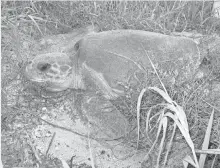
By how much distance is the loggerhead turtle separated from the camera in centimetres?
171

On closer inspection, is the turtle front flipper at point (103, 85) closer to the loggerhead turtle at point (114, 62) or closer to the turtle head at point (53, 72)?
the loggerhead turtle at point (114, 62)

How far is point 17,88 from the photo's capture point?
72.7 inches

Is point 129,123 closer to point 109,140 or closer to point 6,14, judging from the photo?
point 109,140

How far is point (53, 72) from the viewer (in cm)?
181

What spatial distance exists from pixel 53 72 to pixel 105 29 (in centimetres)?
58

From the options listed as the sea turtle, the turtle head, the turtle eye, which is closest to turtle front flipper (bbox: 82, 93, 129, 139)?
the sea turtle

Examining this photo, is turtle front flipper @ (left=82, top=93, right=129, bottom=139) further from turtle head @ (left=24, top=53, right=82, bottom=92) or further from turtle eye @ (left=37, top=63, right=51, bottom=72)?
turtle eye @ (left=37, top=63, right=51, bottom=72)

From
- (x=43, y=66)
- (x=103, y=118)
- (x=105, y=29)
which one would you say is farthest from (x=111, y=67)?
(x=105, y=29)

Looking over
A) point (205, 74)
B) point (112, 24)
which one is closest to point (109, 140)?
point (205, 74)

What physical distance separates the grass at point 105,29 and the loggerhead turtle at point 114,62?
104mm

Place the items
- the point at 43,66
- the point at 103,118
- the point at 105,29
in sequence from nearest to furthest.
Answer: the point at 103,118
the point at 43,66
the point at 105,29

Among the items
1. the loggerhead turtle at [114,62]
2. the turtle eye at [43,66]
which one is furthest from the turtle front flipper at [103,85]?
the turtle eye at [43,66]

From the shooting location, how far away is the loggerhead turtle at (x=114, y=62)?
1708 millimetres

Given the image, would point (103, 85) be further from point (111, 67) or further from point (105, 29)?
point (105, 29)
